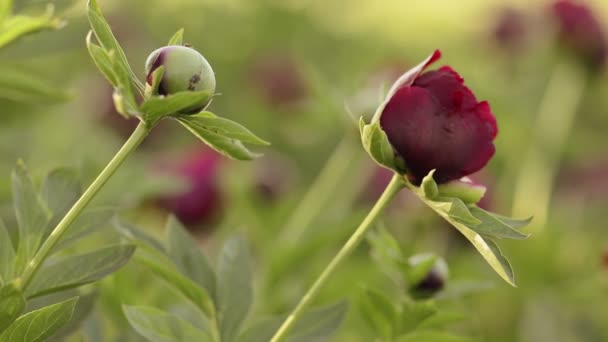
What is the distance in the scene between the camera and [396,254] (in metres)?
0.58

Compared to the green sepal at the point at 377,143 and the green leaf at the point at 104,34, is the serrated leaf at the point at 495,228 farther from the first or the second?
the green leaf at the point at 104,34

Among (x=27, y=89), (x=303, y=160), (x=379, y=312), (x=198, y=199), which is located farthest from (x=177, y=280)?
(x=303, y=160)

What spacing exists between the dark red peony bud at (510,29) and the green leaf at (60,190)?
1.40m

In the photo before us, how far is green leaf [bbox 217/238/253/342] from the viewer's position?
21.4 inches

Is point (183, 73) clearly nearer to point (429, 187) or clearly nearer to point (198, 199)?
point (429, 187)

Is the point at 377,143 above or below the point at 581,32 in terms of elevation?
above

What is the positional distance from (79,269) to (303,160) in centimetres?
120

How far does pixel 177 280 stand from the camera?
519 millimetres

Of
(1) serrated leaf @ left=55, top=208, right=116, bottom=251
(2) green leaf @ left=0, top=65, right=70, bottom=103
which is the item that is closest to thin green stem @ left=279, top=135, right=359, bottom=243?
(2) green leaf @ left=0, top=65, right=70, bottom=103

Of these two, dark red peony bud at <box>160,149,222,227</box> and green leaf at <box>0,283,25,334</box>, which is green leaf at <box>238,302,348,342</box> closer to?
green leaf at <box>0,283,25,334</box>

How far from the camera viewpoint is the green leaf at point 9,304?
0.42 meters

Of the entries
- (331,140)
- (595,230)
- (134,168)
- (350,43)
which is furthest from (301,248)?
(350,43)

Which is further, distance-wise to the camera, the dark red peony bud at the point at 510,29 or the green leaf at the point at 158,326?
the dark red peony bud at the point at 510,29

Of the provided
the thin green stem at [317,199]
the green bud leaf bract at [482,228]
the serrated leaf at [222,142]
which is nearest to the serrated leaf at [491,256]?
the green bud leaf bract at [482,228]
